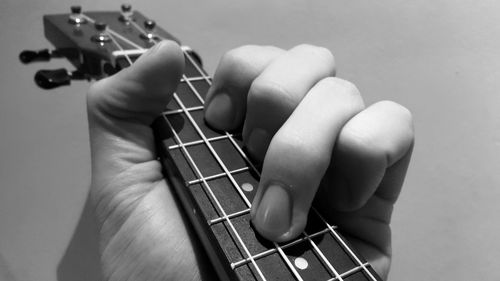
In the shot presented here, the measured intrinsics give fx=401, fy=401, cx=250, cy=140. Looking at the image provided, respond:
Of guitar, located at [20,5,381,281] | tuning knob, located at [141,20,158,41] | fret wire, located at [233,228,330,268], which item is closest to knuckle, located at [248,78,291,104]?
guitar, located at [20,5,381,281]

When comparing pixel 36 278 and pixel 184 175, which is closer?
pixel 184 175

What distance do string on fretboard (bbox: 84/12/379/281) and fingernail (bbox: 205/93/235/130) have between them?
0.02 metres

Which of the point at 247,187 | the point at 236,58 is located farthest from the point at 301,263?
the point at 236,58

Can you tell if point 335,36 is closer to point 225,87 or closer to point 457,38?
point 457,38

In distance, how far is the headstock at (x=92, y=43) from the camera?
0.90m

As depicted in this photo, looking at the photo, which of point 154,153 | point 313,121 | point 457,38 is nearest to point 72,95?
point 154,153

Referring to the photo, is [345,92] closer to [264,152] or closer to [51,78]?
[264,152]

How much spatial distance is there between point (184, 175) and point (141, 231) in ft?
0.59

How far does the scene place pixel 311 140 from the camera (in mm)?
570

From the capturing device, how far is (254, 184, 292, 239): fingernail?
544 millimetres

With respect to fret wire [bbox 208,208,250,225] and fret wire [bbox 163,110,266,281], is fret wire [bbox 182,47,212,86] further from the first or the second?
fret wire [bbox 208,208,250,225]

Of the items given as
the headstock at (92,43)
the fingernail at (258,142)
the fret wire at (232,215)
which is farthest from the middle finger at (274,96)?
the headstock at (92,43)

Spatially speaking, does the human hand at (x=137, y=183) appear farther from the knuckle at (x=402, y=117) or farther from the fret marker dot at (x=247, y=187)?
the knuckle at (x=402, y=117)

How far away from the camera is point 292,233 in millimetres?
551
